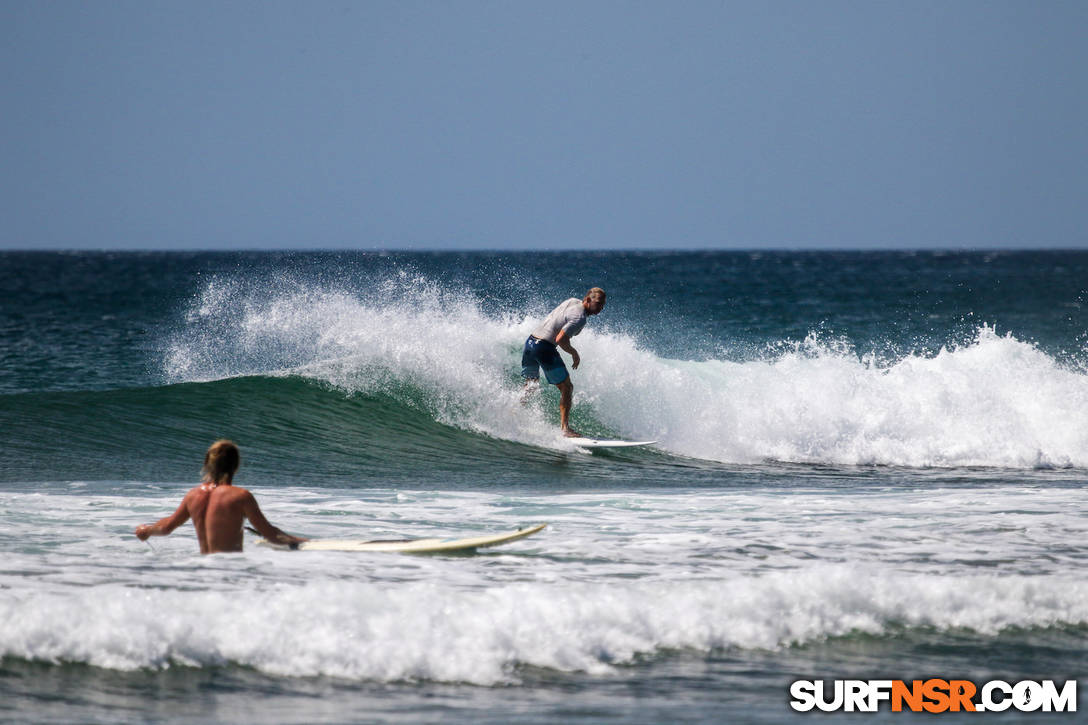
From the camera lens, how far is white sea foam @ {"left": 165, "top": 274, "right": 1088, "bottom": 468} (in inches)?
519

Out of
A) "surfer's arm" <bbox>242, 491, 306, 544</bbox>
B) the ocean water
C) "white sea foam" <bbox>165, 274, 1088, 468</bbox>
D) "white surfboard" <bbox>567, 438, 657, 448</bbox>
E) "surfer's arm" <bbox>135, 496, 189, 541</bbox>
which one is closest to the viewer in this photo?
the ocean water

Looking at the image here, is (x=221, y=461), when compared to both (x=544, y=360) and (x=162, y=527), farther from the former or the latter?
(x=544, y=360)

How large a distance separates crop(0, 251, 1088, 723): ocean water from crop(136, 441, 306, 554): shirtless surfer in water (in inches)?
7.1

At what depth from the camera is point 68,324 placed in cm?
3073

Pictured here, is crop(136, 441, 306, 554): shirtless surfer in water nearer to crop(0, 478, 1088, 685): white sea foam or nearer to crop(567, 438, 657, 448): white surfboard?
crop(0, 478, 1088, 685): white sea foam

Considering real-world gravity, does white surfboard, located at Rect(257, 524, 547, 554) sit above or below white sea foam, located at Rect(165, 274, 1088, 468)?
below

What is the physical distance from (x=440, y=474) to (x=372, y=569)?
14.1ft

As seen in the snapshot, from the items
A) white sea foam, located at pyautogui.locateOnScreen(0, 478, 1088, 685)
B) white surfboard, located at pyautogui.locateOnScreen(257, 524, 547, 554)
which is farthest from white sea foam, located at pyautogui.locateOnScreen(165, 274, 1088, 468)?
white surfboard, located at pyautogui.locateOnScreen(257, 524, 547, 554)

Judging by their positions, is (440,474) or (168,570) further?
(440,474)

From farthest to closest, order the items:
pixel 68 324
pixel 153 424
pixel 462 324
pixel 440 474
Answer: pixel 68 324, pixel 462 324, pixel 153 424, pixel 440 474

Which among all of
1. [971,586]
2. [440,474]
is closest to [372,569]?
[971,586]

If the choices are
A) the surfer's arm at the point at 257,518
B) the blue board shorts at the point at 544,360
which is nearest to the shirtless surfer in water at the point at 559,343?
the blue board shorts at the point at 544,360

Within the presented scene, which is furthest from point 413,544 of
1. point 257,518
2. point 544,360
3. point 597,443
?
point 597,443

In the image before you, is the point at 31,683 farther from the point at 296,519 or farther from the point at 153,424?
the point at 153,424
